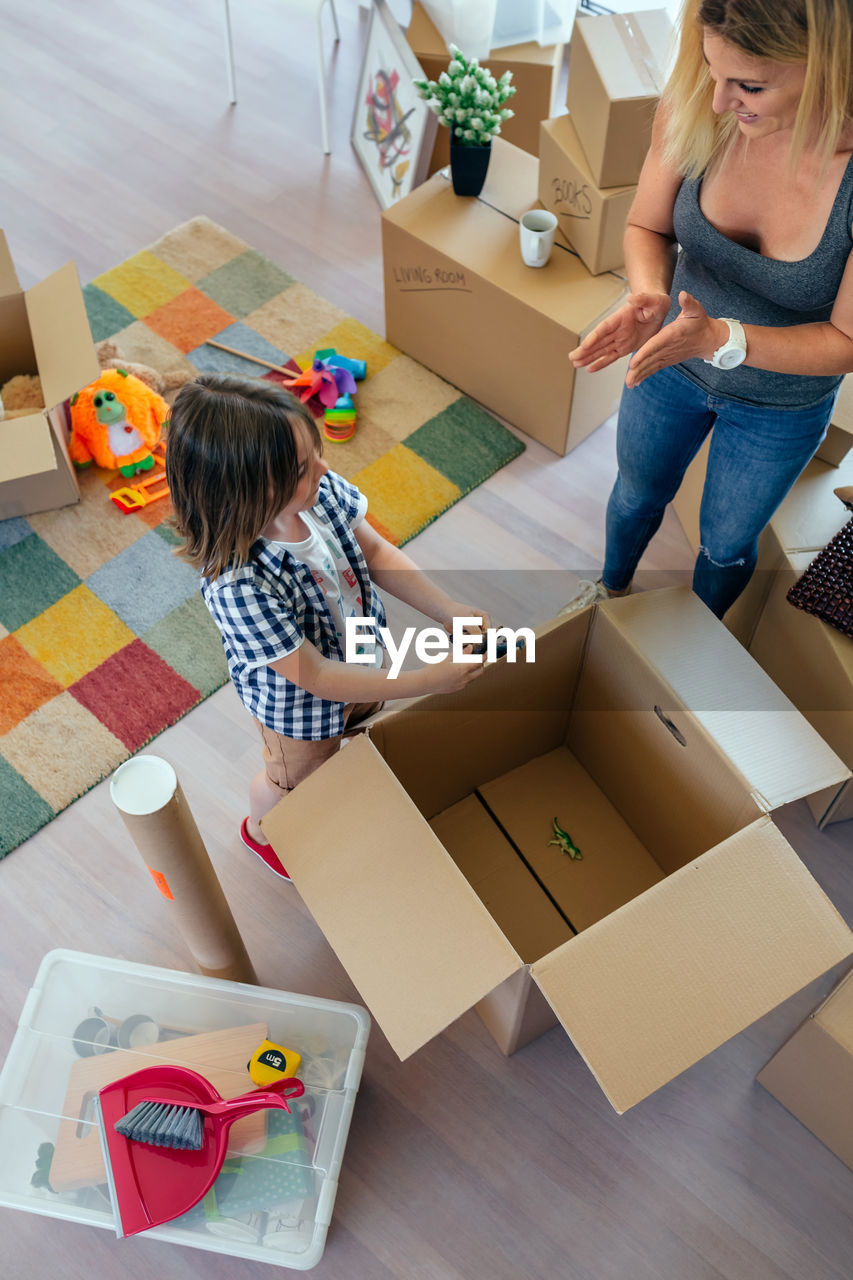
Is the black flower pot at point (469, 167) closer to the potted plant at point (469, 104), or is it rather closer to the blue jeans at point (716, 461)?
the potted plant at point (469, 104)

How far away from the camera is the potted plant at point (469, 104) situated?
191 cm

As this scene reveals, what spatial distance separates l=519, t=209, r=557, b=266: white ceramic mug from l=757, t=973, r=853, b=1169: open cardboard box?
1.37 metres

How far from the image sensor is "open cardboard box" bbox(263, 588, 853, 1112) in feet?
3.35

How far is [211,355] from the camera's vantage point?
2.28 meters

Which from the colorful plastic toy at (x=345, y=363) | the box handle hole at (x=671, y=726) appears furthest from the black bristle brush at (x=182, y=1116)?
the colorful plastic toy at (x=345, y=363)

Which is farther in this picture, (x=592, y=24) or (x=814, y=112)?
(x=592, y=24)

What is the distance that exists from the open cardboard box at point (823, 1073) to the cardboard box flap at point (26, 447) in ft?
5.09

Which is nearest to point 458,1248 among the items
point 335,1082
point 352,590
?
point 335,1082

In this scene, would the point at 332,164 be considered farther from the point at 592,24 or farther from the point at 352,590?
the point at 352,590

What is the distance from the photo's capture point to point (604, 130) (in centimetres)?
176

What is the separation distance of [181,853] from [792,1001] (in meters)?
0.95

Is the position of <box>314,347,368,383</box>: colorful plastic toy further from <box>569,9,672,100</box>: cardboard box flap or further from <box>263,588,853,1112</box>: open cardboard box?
<box>263,588,853,1112</box>: open cardboard box

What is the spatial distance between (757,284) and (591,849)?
795 mm

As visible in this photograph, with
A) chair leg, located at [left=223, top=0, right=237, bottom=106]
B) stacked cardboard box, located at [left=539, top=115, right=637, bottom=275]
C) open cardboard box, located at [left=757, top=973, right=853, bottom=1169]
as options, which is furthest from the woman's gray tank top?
chair leg, located at [left=223, top=0, right=237, bottom=106]
